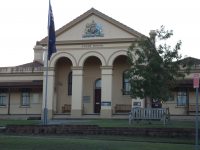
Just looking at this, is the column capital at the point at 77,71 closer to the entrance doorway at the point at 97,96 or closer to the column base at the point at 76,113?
the entrance doorway at the point at 97,96

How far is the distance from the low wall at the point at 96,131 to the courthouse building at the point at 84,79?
15747mm

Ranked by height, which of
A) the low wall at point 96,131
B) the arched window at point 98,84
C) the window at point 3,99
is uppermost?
the arched window at point 98,84

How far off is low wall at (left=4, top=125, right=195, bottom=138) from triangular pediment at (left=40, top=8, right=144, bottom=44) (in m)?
18.1

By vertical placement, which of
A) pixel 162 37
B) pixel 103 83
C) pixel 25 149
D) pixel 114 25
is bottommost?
pixel 25 149

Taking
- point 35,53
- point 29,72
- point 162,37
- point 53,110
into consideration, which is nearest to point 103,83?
point 53,110

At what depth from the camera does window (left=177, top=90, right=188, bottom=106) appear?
127ft

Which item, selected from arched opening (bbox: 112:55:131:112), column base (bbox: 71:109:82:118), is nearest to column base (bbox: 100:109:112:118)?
column base (bbox: 71:109:82:118)

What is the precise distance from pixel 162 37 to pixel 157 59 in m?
1.90

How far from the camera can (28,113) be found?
4350 centimetres

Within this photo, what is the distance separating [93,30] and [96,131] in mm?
20040

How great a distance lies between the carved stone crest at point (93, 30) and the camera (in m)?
39.2

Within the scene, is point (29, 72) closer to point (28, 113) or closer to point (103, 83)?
point (28, 113)

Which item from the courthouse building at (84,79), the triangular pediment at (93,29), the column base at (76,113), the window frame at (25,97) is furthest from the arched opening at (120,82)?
the window frame at (25,97)

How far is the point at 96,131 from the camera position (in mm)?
20500
